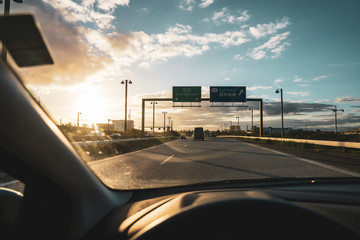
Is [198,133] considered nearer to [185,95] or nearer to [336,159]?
[185,95]

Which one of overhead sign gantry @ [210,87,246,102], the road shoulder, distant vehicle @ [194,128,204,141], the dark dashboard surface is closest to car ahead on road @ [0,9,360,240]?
the dark dashboard surface

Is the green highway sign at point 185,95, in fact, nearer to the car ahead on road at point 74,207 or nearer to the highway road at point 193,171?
A: the highway road at point 193,171

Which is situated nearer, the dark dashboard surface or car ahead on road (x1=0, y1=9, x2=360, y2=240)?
car ahead on road (x1=0, y1=9, x2=360, y2=240)

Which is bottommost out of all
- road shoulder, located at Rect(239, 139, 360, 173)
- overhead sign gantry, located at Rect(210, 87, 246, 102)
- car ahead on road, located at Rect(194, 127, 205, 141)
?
road shoulder, located at Rect(239, 139, 360, 173)

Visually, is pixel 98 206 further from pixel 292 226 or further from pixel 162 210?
pixel 292 226

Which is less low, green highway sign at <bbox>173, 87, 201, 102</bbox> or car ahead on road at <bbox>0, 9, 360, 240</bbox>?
green highway sign at <bbox>173, 87, 201, 102</bbox>

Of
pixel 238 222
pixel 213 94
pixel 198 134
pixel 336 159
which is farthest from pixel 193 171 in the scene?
pixel 198 134

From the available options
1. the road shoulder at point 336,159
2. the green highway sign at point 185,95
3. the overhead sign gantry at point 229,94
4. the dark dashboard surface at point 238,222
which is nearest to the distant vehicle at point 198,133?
the green highway sign at point 185,95

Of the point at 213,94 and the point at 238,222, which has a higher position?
the point at 213,94

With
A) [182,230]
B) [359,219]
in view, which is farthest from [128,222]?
[359,219]

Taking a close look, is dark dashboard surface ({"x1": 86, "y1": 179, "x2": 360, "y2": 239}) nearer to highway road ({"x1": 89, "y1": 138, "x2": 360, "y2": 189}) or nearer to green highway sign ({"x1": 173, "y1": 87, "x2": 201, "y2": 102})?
highway road ({"x1": 89, "y1": 138, "x2": 360, "y2": 189})

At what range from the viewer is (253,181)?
253cm

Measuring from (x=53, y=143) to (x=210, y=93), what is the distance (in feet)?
104

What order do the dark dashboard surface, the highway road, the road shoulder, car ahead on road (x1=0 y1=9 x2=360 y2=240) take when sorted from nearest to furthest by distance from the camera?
car ahead on road (x1=0 y1=9 x2=360 y2=240), the dark dashboard surface, the highway road, the road shoulder
